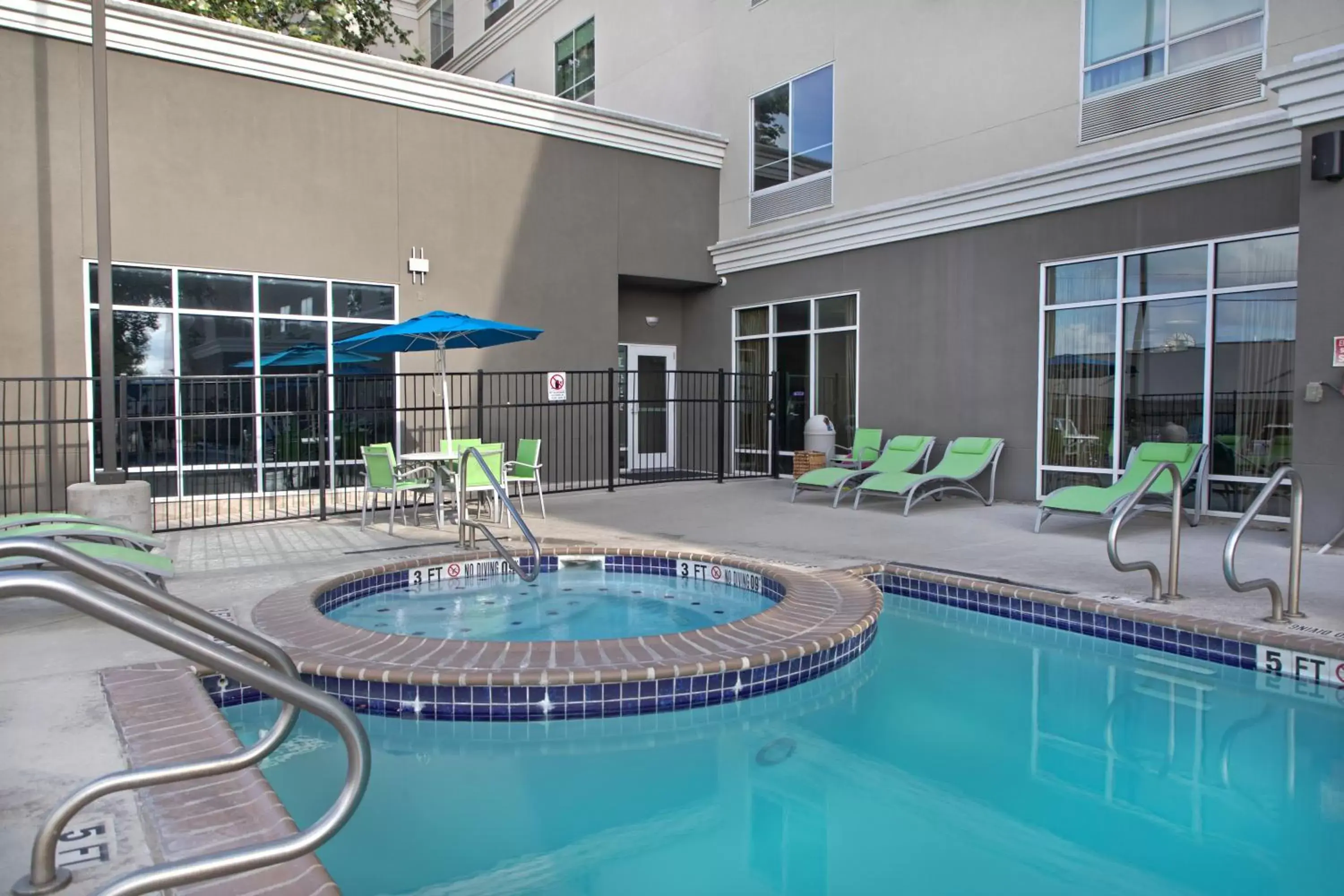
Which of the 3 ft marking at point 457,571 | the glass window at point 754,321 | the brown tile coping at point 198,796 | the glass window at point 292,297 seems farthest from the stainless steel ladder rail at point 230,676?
the glass window at point 754,321

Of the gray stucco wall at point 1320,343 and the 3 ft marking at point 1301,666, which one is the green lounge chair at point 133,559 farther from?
the gray stucco wall at point 1320,343

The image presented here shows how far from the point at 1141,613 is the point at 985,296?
6012 mm

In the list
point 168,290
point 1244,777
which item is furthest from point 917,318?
point 168,290

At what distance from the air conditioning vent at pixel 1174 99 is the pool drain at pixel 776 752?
6.87 m

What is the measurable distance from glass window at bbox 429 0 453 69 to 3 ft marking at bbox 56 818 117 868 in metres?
21.4

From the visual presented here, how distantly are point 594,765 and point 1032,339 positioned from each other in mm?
7823

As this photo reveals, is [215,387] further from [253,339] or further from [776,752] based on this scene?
[776,752]

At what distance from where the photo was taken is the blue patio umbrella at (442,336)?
26.9ft

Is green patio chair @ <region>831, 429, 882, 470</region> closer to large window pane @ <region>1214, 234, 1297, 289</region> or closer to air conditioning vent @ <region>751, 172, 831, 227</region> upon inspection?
air conditioning vent @ <region>751, 172, 831, 227</region>

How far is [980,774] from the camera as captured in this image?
343cm

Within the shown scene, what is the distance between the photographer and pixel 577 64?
16375mm

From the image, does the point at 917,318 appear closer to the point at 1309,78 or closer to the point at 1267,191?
the point at 1267,191

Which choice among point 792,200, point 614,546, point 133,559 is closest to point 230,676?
point 133,559

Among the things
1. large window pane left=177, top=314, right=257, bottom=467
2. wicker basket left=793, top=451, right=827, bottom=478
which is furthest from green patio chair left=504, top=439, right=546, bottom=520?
wicker basket left=793, top=451, right=827, bottom=478
